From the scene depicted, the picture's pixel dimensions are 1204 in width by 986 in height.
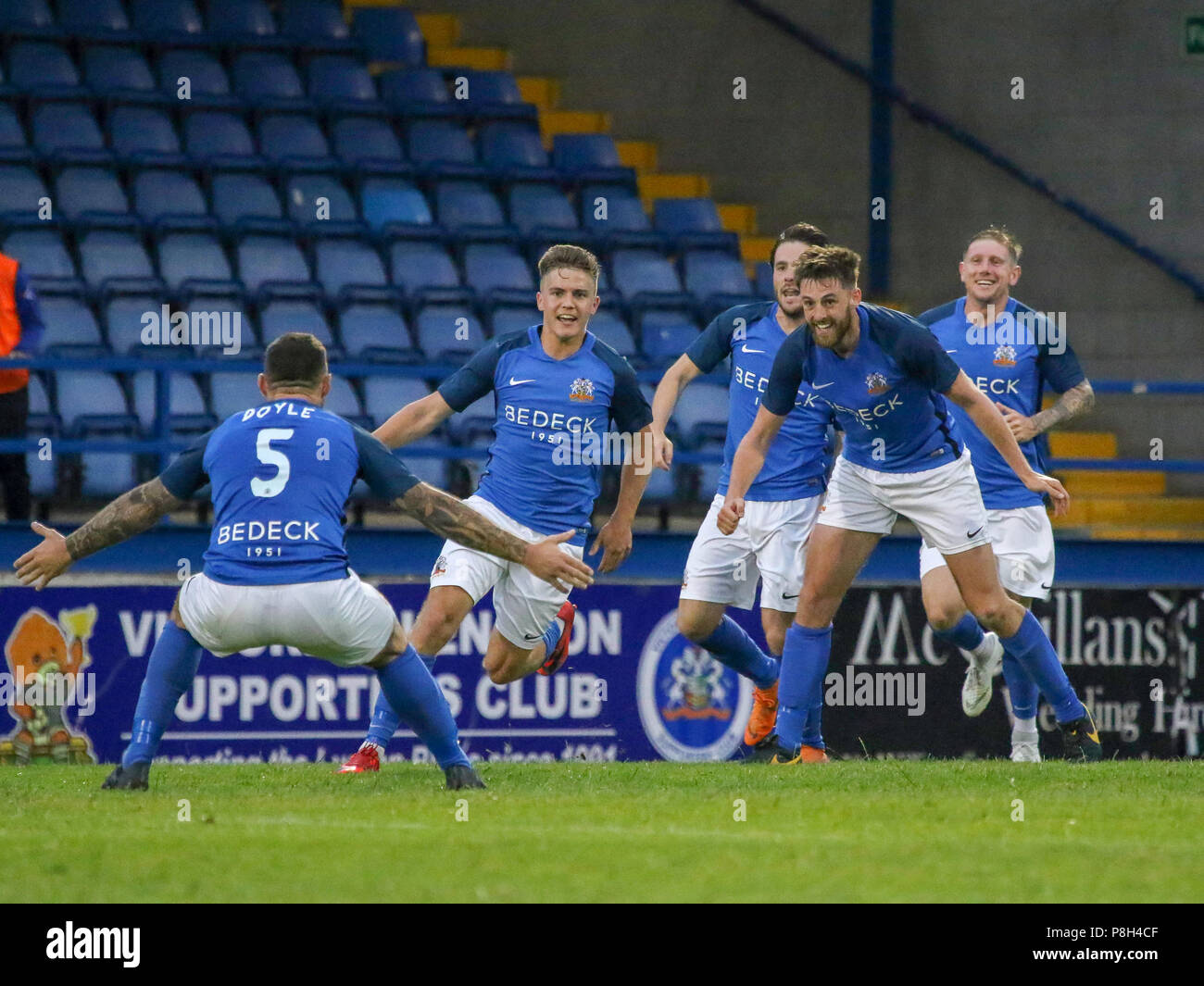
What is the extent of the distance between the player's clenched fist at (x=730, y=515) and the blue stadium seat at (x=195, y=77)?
27.1ft

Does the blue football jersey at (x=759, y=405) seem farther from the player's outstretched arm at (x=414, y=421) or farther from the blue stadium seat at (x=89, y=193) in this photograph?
the blue stadium seat at (x=89, y=193)

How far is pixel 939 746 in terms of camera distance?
1117cm

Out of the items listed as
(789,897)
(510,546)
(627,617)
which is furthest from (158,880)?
(627,617)

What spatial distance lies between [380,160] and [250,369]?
4466 millimetres

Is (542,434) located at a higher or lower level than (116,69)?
lower

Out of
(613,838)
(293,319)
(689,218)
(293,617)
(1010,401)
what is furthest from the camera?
(689,218)

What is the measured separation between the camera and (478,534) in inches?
275

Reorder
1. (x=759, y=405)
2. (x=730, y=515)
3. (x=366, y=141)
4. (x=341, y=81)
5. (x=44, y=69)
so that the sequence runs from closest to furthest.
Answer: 1. (x=730, y=515)
2. (x=759, y=405)
3. (x=44, y=69)
4. (x=366, y=141)
5. (x=341, y=81)

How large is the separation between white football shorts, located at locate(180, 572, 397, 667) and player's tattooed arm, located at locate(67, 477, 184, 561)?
0.36m

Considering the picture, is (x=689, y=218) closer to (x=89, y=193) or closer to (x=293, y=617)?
(x=89, y=193)

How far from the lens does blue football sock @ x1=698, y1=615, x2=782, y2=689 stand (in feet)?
30.9

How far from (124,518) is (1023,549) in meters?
4.43

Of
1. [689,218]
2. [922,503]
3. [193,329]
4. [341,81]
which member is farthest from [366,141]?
[922,503]

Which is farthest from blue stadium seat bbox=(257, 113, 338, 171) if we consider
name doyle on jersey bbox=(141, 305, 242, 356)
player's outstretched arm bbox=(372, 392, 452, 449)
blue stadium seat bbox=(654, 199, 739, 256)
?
player's outstretched arm bbox=(372, 392, 452, 449)
